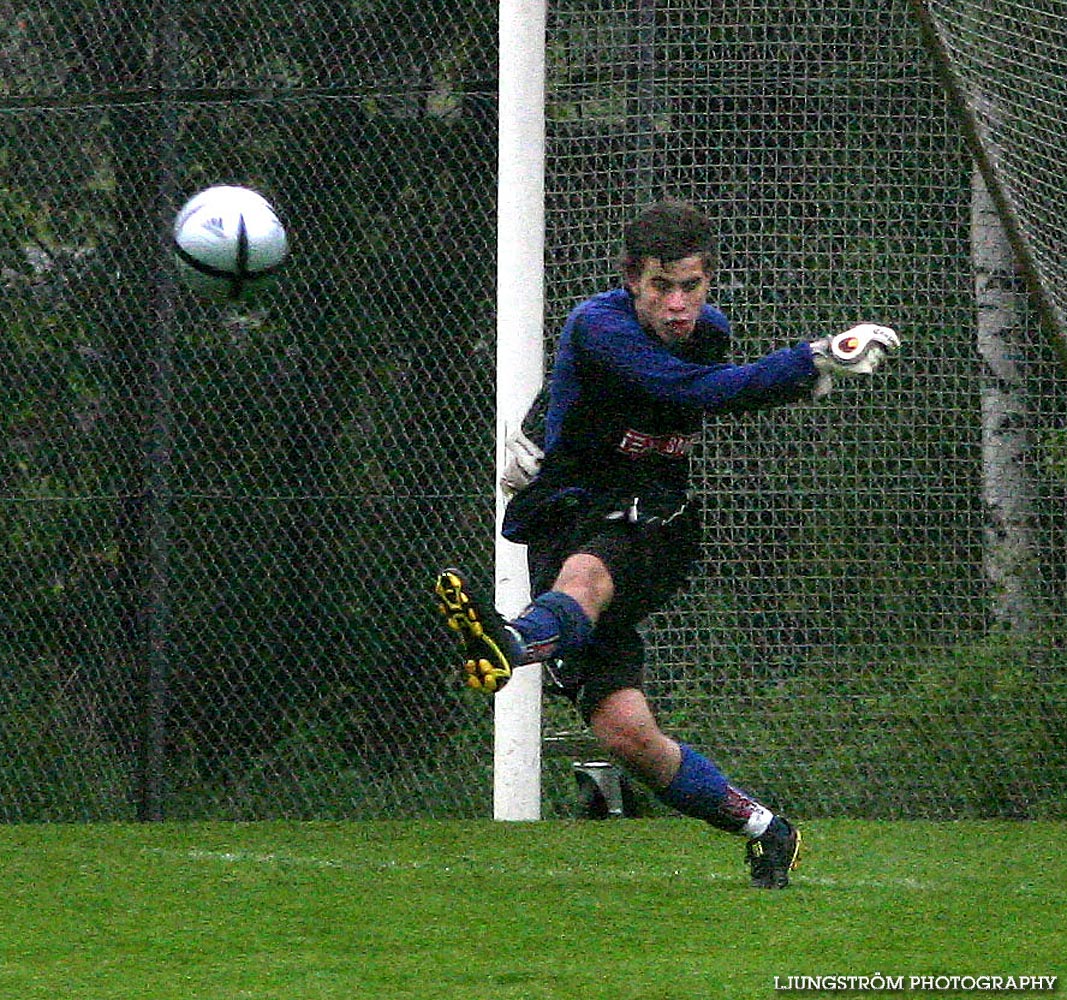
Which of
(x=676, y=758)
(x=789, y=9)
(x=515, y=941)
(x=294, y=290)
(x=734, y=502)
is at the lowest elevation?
(x=515, y=941)

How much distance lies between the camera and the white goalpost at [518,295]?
749 centimetres

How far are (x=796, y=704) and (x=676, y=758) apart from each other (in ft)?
8.04

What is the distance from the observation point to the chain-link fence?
780 cm

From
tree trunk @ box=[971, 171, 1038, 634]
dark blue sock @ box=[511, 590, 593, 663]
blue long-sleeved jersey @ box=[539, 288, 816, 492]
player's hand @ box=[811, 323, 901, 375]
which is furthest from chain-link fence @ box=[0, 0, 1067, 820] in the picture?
player's hand @ box=[811, 323, 901, 375]

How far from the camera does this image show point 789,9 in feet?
25.6

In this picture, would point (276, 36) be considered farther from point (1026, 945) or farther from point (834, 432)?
point (1026, 945)

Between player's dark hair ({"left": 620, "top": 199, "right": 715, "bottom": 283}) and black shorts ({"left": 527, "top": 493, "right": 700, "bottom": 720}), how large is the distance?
655 mm

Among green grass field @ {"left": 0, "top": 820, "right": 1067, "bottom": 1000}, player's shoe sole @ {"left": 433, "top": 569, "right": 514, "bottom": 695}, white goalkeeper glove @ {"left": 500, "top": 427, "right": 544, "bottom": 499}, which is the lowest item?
green grass field @ {"left": 0, "top": 820, "right": 1067, "bottom": 1000}

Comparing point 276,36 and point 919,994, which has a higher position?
point 276,36

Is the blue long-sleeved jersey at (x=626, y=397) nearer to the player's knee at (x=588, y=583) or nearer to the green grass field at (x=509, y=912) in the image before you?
the player's knee at (x=588, y=583)

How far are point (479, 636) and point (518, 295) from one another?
2871mm

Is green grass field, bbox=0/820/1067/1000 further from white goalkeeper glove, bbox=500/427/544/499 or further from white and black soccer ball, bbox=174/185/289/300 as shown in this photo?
white and black soccer ball, bbox=174/185/289/300

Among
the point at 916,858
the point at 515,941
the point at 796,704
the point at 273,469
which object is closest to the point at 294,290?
the point at 273,469

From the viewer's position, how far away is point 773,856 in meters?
5.46
